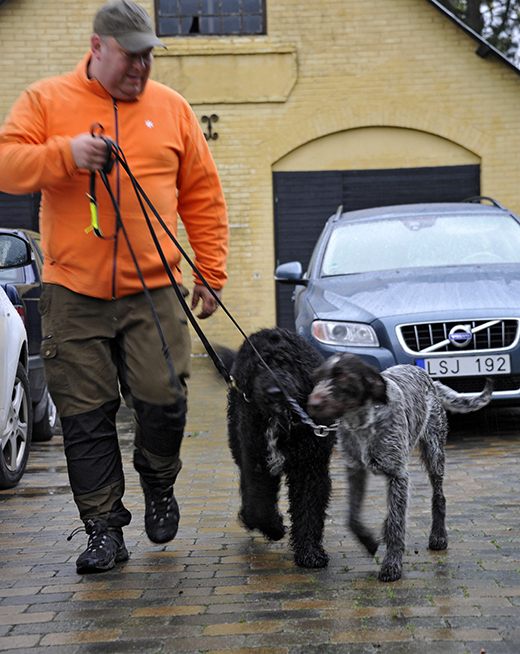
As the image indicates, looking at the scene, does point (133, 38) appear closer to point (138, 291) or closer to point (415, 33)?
point (138, 291)

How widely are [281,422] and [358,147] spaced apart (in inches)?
462

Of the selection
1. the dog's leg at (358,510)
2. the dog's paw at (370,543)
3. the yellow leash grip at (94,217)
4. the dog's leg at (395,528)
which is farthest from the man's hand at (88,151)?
the dog's paw at (370,543)

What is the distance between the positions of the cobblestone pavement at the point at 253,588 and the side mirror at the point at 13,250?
2249mm

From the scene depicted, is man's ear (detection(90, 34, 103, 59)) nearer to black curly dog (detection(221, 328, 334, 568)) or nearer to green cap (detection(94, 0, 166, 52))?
green cap (detection(94, 0, 166, 52))

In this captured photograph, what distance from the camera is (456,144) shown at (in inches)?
577

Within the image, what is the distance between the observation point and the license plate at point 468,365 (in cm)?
634

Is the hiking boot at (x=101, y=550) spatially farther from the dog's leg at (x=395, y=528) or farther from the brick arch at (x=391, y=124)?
the brick arch at (x=391, y=124)

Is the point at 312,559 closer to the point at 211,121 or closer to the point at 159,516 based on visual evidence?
the point at 159,516

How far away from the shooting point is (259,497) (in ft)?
12.7

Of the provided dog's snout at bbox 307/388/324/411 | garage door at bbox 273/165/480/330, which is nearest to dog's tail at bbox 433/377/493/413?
dog's snout at bbox 307/388/324/411

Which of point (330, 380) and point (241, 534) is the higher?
point (330, 380)

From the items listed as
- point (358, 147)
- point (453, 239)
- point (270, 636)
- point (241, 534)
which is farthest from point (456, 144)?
point (270, 636)

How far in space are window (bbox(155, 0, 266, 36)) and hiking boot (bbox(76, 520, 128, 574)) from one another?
490 inches

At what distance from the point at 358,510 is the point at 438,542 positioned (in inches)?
20.1
